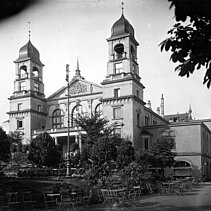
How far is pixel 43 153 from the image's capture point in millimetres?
21547

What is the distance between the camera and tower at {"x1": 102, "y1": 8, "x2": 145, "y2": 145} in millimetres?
28281

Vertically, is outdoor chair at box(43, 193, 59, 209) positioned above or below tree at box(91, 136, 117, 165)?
below

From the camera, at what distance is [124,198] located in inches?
412

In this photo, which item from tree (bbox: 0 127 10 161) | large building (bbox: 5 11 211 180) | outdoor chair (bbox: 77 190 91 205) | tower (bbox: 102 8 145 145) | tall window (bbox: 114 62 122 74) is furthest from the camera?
tall window (bbox: 114 62 122 74)

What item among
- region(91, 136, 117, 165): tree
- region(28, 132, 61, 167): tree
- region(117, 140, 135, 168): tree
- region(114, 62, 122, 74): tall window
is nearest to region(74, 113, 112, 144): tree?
region(28, 132, 61, 167): tree

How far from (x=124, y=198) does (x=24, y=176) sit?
837 centimetres

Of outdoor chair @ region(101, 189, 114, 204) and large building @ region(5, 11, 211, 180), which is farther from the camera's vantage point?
large building @ region(5, 11, 211, 180)

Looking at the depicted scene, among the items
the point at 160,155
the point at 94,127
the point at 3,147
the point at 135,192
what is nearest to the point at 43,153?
the point at 3,147

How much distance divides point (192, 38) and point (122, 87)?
84.9 feet

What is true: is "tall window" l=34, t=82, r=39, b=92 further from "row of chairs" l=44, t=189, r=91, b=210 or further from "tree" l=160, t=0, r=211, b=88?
"tree" l=160, t=0, r=211, b=88

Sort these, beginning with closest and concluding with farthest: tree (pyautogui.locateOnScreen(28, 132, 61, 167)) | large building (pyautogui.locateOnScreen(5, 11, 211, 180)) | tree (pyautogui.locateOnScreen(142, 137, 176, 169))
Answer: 1. tree (pyautogui.locateOnScreen(28, 132, 61, 167))
2. tree (pyautogui.locateOnScreen(142, 137, 176, 169))
3. large building (pyautogui.locateOnScreen(5, 11, 211, 180))

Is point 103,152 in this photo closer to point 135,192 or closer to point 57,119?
point 135,192

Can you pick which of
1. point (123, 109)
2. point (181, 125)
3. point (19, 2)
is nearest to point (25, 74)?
point (123, 109)

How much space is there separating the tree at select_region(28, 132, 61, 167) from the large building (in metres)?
7.00
